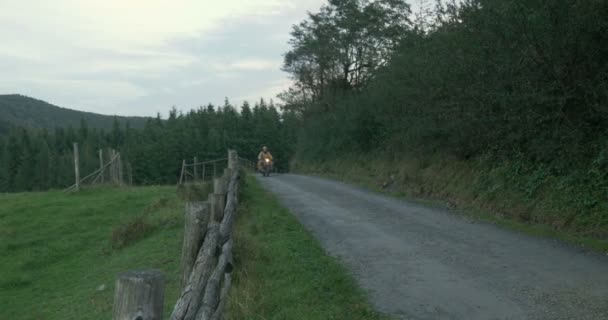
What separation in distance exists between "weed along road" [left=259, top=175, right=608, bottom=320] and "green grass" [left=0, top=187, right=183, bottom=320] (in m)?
3.09

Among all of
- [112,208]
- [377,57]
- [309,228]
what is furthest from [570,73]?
[377,57]

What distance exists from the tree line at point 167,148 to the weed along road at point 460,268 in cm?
7328

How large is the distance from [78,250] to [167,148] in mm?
88742

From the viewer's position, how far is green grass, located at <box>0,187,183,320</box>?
392 inches

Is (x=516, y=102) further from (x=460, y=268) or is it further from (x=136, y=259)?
(x=136, y=259)

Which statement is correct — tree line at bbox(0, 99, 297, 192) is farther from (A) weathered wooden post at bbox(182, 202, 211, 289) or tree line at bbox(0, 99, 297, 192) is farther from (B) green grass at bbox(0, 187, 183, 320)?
(A) weathered wooden post at bbox(182, 202, 211, 289)

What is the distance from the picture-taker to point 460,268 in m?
7.60

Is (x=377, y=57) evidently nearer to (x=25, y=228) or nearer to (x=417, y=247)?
(x=25, y=228)

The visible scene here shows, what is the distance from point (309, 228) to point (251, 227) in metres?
1.22

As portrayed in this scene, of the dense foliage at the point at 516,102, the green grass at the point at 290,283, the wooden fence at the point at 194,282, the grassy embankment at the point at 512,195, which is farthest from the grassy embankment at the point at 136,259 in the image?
the dense foliage at the point at 516,102

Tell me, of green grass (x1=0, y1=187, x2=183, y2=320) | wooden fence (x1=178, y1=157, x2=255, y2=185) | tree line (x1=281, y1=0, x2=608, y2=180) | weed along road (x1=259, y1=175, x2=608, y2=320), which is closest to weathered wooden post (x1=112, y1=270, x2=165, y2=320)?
weed along road (x1=259, y1=175, x2=608, y2=320)

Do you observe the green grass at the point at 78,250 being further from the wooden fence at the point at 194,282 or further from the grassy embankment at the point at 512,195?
the grassy embankment at the point at 512,195

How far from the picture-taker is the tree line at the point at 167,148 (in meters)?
99.5

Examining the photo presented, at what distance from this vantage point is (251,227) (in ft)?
36.7
